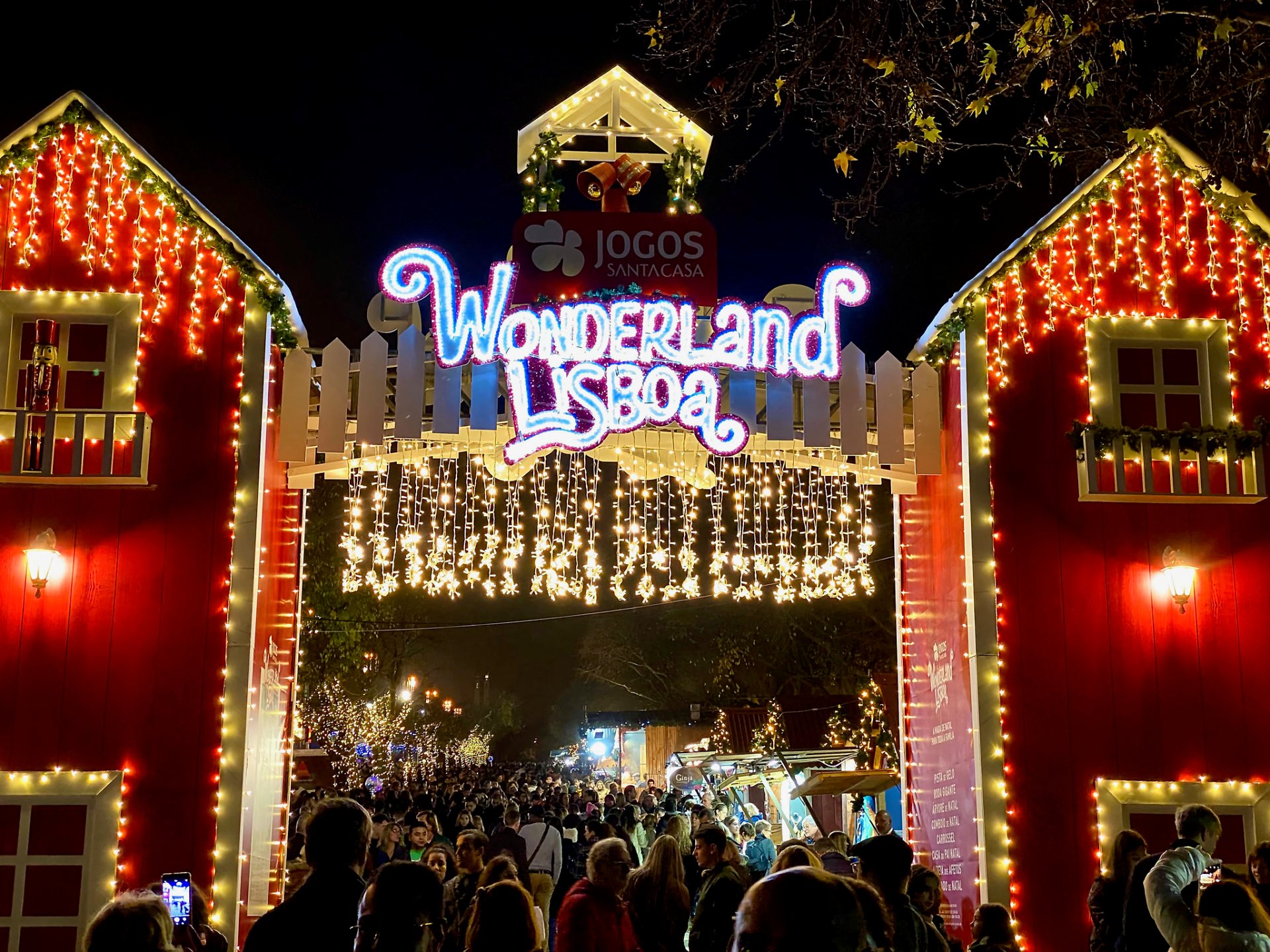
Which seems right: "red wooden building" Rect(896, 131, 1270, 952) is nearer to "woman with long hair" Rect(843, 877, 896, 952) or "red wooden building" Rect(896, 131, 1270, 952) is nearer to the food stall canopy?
the food stall canopy

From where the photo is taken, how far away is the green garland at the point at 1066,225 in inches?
472

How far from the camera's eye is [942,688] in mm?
12484

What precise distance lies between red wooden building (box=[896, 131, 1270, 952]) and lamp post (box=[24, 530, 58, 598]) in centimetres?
745

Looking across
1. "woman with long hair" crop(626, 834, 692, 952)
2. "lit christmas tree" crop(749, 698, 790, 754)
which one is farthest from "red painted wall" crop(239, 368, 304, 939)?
"lit christmas tree" crop(749, 698, 790, 754)

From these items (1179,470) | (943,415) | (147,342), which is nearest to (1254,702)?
(1179,470)

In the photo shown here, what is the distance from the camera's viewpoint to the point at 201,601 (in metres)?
11.0

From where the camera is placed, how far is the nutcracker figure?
10945mm

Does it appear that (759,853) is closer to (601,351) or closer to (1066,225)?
(601,351)

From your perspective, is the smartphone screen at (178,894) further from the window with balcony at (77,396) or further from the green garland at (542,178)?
the green garland at (542,178)

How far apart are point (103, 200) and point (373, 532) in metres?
4.14

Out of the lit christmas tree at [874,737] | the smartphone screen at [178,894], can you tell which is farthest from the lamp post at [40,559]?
the lit christmas tree at [874,737]

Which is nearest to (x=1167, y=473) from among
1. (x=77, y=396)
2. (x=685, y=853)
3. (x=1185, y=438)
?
(x=1185, y=438)

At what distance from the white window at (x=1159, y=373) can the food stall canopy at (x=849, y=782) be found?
22.3 feet

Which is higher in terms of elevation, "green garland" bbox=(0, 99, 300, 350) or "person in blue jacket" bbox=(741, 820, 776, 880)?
"green garland" bbox=(0, 99, 300, 350)
